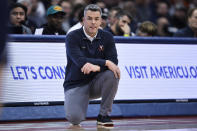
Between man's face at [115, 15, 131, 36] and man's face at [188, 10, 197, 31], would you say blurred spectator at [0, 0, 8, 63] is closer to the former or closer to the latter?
man's face at [115, 15, 131, 36]

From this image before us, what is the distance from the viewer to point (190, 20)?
442 inches

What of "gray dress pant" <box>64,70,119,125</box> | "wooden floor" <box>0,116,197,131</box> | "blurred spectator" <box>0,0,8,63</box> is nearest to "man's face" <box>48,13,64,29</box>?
"wooden floor" <box>0,116,197,131</box>

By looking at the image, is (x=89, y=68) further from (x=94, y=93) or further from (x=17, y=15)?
(x=17, y=15)

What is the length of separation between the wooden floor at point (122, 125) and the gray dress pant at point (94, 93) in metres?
0.21

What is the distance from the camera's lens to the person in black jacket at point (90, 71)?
739cm

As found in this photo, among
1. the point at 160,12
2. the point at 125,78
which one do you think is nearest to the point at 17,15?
the point at 125,78

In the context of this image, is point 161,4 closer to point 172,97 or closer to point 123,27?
point 123,27

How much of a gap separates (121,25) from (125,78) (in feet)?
6.14

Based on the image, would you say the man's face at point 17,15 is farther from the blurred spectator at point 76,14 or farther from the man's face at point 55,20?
the blurred spectator at point 76,14

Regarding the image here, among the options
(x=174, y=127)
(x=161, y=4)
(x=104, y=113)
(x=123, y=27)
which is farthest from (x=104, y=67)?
(x=161, y=4)

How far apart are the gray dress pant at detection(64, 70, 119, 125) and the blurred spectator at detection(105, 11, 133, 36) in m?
3.36

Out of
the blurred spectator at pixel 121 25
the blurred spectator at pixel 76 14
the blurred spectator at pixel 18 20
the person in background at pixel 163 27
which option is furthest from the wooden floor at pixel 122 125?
the person in background at pixel 163 27

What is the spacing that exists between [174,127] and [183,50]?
7.82ft

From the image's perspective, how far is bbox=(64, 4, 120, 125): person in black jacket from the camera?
291 inches
